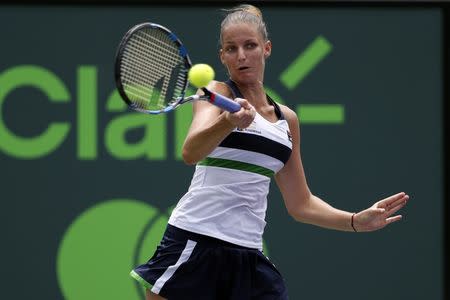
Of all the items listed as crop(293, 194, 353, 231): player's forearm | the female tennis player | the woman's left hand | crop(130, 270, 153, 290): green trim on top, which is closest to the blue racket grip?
the female tennis player

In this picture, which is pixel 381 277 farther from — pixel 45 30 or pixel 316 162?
pixel 45 30

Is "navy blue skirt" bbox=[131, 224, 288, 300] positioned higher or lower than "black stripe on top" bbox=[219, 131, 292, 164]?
lower

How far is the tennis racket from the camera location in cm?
374

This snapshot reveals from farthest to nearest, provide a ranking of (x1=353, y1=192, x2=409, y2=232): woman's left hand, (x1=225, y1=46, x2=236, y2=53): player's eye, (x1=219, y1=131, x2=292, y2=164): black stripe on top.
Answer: (x1=353, y1=192, x2=409, y2=232): woman's left hand < (x1=225, y1=46, x2=236, y2=53): player's eye < (x1=219, y1=131, x2=292, y2=164): black stripe on top

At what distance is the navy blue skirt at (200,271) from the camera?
4176mm

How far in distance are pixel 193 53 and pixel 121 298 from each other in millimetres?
1502

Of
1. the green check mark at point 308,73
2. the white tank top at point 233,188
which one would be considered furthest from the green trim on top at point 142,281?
the green check mark at point 308,73

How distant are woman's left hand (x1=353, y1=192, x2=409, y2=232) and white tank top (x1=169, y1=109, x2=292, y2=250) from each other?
1.49ft

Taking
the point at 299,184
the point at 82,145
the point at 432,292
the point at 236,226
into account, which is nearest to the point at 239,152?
the point at 236,226

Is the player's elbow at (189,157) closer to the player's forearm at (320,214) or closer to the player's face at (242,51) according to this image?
the player's face at (242,51)

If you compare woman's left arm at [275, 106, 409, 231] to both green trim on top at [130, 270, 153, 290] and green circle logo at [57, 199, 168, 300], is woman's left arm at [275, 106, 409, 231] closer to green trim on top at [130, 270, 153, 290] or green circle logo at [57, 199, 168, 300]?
green trim on top at [130, 270, 153, 290]

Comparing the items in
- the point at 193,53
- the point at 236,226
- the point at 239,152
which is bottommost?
the point at 236,226

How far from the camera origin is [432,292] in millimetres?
7070

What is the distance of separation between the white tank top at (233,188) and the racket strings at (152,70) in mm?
302
